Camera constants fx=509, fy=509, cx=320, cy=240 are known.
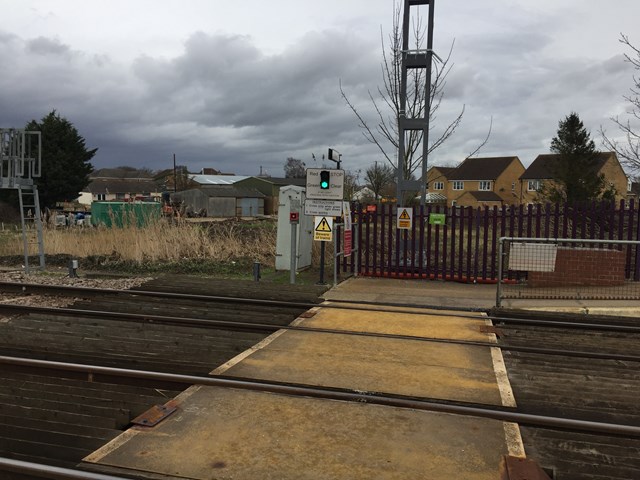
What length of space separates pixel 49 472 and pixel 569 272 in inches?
426

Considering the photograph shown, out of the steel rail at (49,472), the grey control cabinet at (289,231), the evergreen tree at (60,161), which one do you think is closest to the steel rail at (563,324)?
the steel rail at (49,472)

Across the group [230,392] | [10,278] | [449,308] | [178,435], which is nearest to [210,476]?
[178,435]

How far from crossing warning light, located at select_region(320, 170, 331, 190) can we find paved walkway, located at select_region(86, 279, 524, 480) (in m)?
5.54

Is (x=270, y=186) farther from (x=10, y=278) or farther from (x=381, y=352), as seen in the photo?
(x=381, y=352)

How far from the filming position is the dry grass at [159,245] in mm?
16266

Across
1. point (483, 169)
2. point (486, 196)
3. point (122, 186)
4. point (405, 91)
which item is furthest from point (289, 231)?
point (122, 186)

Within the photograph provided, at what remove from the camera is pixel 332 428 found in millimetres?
4020

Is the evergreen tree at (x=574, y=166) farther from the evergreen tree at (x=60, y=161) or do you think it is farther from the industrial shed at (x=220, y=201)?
the evergreen tree at (x=60, y=161)

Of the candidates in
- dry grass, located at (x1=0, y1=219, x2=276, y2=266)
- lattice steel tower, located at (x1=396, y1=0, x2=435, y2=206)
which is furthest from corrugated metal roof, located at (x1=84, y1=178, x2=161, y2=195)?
lattice steel tower, located at (x1=396, y1=0, x2=435, y2=206)

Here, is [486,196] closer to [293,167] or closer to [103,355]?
[293,167]

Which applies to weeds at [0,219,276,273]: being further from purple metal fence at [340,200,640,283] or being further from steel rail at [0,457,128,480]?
steel rail at [0,457,128,480]

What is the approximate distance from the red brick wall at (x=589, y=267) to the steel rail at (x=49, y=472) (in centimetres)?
1047

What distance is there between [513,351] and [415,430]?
2889 mm

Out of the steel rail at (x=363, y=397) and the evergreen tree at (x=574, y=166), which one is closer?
the steel rail at (x=363, y=397)
